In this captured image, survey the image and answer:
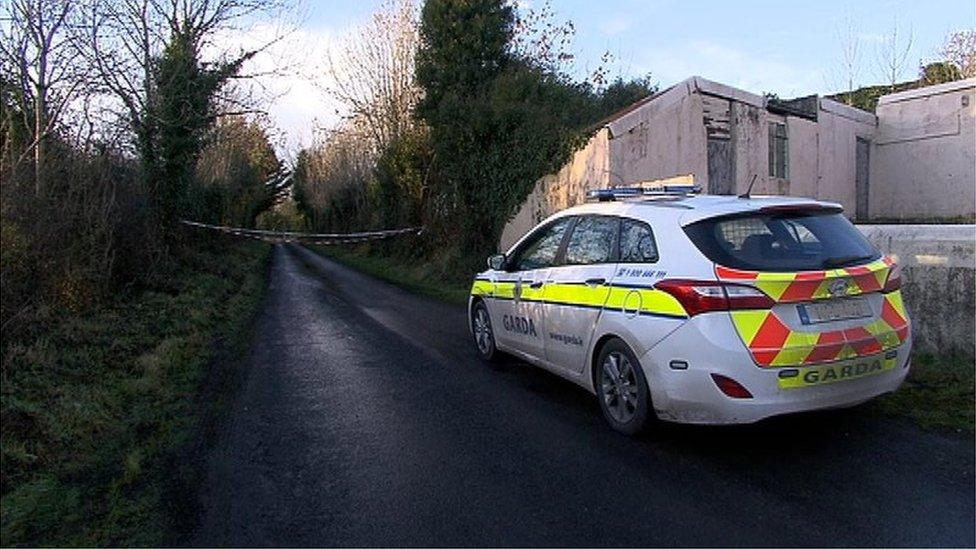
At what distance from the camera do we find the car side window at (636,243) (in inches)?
192

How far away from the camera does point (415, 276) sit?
19.2m

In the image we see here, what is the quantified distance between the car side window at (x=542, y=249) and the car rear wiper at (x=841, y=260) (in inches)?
88.4

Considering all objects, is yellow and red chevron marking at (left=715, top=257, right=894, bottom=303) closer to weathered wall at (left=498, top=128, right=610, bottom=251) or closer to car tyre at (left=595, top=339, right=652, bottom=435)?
car tyre at (left=595, top=339, right=652, bottom=435)

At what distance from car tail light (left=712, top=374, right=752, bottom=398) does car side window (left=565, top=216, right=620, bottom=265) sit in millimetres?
1369

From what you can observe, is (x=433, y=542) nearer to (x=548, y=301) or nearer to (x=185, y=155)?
(x=548, y=301)

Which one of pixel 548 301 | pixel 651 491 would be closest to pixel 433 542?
pixel 651 491

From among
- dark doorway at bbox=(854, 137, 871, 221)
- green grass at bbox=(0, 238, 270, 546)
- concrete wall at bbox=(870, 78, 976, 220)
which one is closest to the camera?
green grass at bbox=(0, 238, 270, 546)

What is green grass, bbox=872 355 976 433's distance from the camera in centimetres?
485

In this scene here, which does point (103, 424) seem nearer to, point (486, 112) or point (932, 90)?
point (486, 112)

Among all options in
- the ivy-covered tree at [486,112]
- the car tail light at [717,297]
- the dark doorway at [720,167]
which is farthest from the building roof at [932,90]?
the car tail light at [717,297]

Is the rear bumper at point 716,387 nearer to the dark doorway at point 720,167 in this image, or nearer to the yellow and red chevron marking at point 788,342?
the yellow and red chevron marking at point 788,342

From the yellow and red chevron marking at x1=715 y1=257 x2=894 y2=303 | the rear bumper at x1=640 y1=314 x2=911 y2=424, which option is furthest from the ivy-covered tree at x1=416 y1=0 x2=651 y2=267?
the rear bumper at x1=640 y1=314 x2=911 y2=424

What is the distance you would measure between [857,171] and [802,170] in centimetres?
316

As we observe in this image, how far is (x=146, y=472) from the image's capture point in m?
4.62
